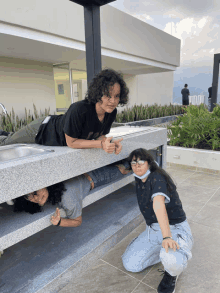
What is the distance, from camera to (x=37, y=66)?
223 inches

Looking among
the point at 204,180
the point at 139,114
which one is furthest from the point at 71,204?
the point at 139,114

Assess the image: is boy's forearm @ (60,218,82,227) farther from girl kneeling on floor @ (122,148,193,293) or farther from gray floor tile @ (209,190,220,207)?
gray floor tile @ (209,190,220,207)

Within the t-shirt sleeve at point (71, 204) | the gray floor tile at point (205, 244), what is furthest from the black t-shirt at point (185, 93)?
the t-shirt sleeve at point (71, 204)

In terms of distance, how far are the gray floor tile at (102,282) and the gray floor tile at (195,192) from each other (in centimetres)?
128

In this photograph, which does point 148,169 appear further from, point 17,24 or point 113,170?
point 17,24

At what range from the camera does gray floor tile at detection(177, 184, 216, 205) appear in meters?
2.30

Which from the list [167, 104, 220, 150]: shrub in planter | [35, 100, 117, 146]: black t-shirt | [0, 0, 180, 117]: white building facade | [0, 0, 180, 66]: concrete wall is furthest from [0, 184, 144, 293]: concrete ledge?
[0, 0, 180, 66]: concrete wall

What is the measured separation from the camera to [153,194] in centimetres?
126

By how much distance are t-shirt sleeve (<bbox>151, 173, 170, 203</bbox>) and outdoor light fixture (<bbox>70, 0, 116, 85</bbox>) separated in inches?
49.8

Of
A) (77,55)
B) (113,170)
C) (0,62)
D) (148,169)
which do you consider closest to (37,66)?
(0,62)

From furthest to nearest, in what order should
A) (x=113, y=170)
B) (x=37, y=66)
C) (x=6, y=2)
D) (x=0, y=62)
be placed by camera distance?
(x=37, y=66) → (x=0, y=62) → (x=6, y=2) → (x=113, y=170)

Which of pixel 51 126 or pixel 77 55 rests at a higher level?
pixel 77 55

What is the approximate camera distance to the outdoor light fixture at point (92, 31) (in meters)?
1.84

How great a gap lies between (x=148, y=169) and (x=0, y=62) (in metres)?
5.01
